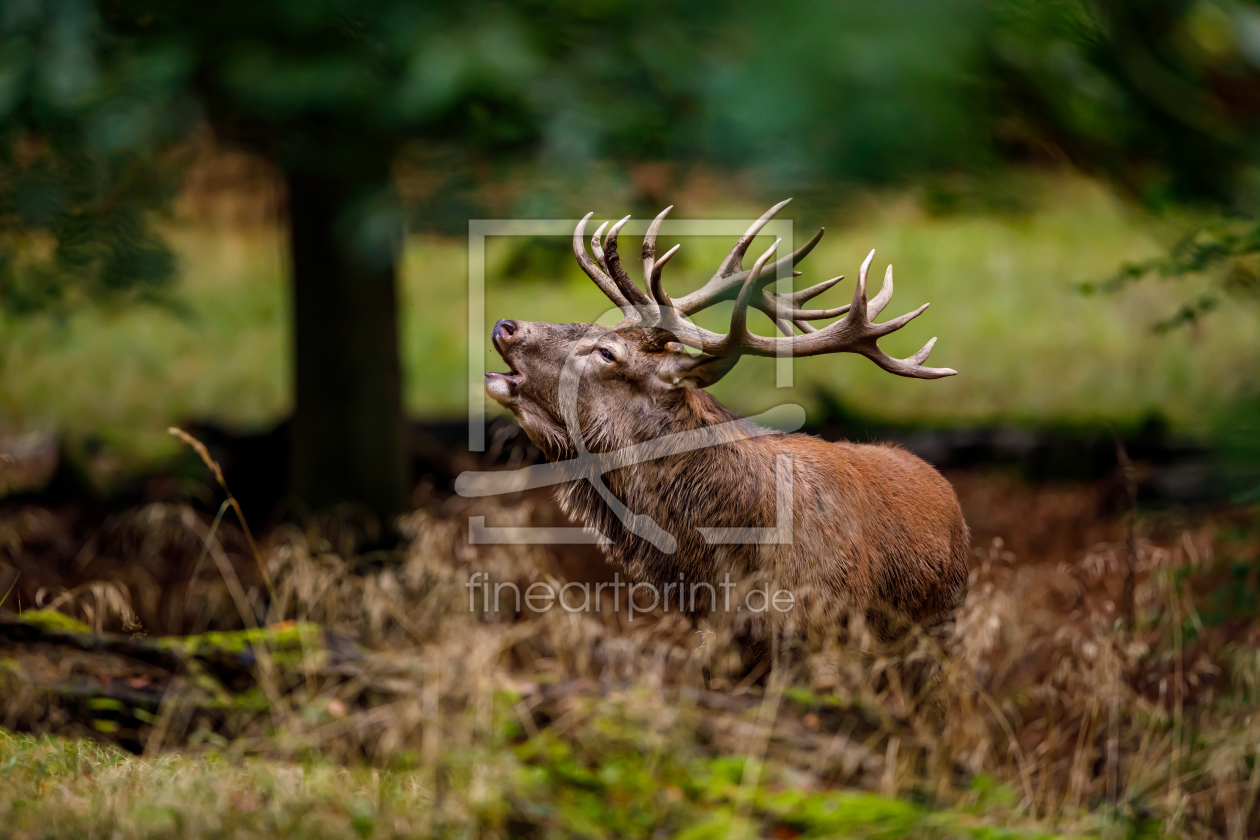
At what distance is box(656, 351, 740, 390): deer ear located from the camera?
4035 mm

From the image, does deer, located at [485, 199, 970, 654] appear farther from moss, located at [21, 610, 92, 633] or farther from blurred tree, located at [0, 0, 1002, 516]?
moss, located at [21, 610, 92, 633]

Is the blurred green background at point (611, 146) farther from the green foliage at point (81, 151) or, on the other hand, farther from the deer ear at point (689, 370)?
the deer ear at point (689, 370)

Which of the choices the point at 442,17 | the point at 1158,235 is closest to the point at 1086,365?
the point at 1158,235

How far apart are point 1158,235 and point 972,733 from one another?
2.47 meters

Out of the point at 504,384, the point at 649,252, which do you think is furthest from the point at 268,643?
the point at 649,252

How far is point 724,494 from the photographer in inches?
158

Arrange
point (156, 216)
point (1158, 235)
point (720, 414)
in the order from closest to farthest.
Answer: point (720, 414) < point (1158, 235) < point (156, 216)

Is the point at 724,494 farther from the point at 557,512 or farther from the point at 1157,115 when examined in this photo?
the point at 557,512

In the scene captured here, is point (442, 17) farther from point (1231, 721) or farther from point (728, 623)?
point (1231, 721)

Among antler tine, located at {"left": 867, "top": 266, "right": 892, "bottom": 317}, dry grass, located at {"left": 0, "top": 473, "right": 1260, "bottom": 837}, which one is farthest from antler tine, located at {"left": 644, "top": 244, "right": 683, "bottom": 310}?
dry grass, located at {"left": 0, "top": 473, "right": 1260, "bottom": 837}

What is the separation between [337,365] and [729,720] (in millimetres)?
4199

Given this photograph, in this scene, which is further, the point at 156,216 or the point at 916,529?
the point at 156,216

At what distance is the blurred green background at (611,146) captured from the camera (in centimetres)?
150

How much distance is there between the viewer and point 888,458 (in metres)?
4.42
